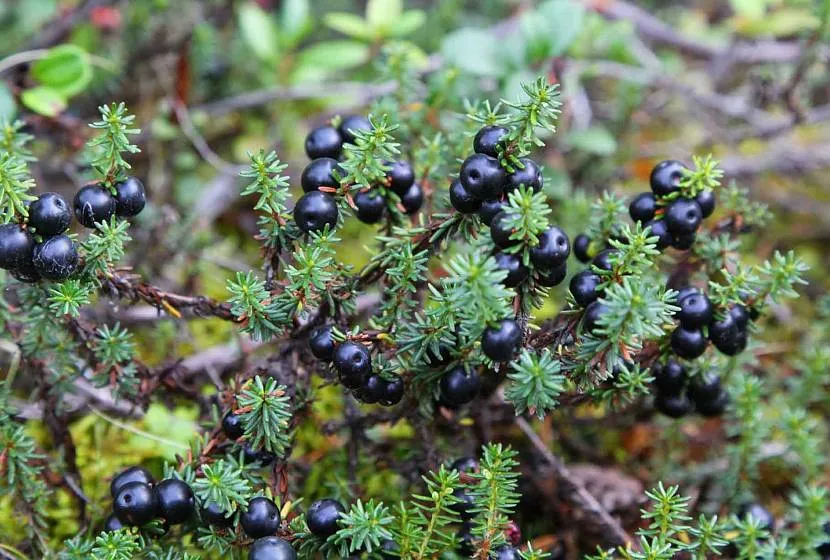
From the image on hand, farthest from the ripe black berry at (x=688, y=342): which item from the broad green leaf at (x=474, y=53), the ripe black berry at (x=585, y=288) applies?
the broad green leaf at (x=474, y=53)

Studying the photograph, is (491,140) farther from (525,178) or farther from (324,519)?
(324,519)

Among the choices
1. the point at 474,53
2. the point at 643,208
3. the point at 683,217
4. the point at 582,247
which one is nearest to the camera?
the point at 683,217

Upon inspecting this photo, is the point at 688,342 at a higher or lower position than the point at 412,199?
lower

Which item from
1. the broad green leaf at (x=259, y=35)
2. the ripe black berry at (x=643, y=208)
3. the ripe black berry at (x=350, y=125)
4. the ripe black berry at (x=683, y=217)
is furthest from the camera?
the broad green leaf at (x=259, y=35)

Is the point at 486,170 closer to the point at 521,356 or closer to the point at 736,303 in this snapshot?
the point at 521,356

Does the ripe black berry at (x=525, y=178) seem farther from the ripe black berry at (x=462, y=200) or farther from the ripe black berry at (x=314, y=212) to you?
the ripe black berry at (x=314, y=212)

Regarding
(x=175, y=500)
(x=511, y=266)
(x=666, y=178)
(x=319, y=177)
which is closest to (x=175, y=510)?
(x=175, y=500)

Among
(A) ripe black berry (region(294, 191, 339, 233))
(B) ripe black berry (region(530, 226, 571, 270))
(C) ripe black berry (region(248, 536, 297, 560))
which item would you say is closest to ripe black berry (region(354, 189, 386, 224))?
(A) ripe black berry (region(294, 191, 339, 233))

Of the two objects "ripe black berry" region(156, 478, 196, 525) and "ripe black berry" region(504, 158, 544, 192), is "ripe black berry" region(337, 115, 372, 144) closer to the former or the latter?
"ripe black berry" region(504, 158, 544, 192)
